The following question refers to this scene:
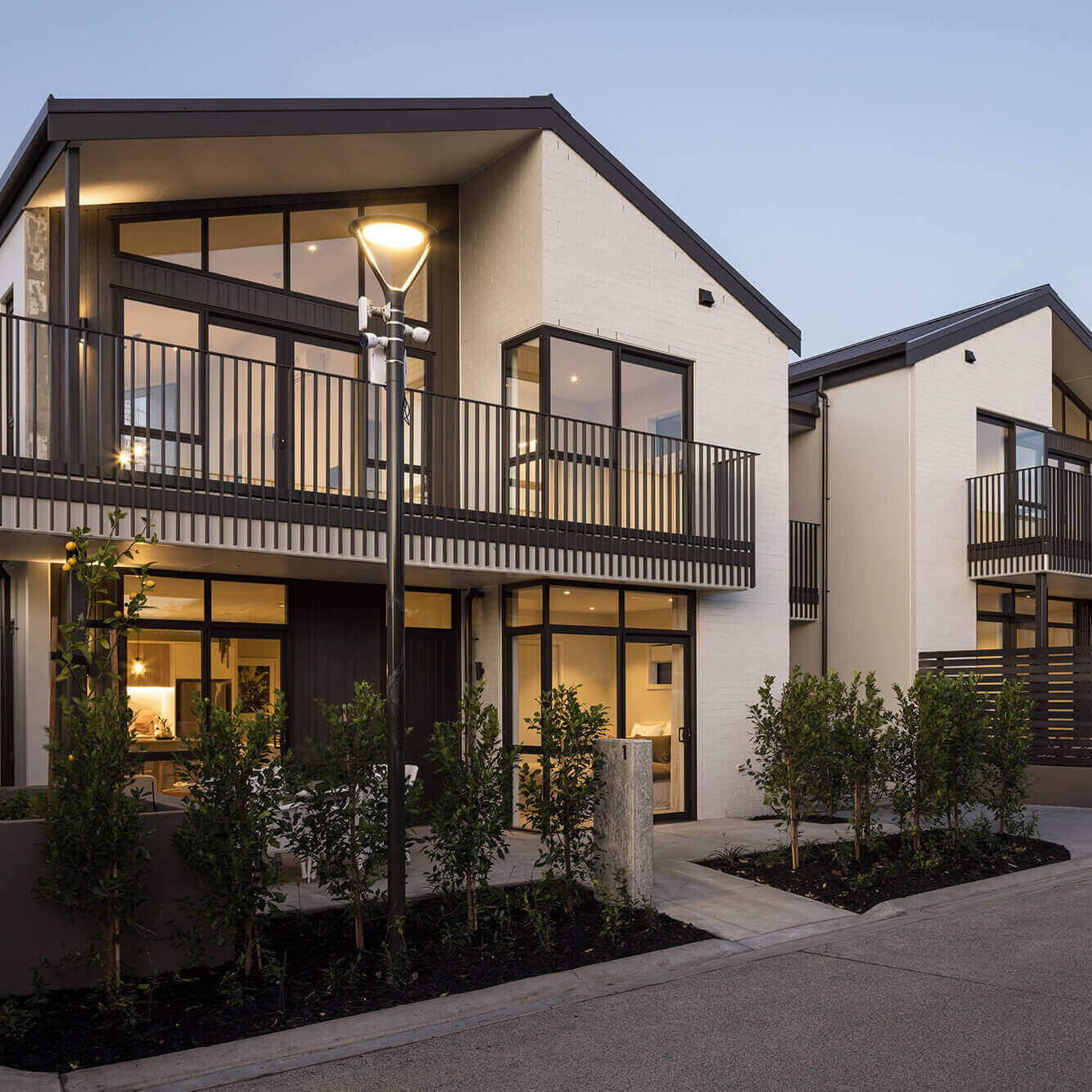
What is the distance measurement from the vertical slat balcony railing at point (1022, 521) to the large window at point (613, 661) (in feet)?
20.3

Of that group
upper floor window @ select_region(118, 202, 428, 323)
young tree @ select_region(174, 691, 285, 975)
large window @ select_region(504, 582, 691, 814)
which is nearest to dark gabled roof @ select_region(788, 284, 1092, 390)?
large window @ select_region(504, 582, 691, 814)

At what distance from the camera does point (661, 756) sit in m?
13.1

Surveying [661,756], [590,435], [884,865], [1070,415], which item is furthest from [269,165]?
[1070,415]

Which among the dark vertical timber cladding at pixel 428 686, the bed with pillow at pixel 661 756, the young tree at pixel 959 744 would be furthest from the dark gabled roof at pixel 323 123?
the young tree at pixel 959 744

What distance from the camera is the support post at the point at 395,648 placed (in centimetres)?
657

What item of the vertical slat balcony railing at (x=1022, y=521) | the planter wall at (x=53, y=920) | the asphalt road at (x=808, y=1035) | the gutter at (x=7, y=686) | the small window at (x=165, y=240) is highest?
the small window at (x=165, y=240)

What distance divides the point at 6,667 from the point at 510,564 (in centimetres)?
498

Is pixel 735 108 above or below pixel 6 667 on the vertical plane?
above

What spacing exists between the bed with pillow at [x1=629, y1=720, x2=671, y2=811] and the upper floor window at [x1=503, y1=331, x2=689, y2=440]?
3.42 m

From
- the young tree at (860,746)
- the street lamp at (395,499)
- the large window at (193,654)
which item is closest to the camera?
the street lamp at (395,499)

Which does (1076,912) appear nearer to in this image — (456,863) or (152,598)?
(456,863)

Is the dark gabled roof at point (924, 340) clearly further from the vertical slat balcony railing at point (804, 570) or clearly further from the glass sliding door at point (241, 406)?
the glass sliding door at point (241, 406)

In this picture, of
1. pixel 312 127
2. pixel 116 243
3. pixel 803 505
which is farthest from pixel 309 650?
pixel 803 505

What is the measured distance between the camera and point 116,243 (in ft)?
35.9
